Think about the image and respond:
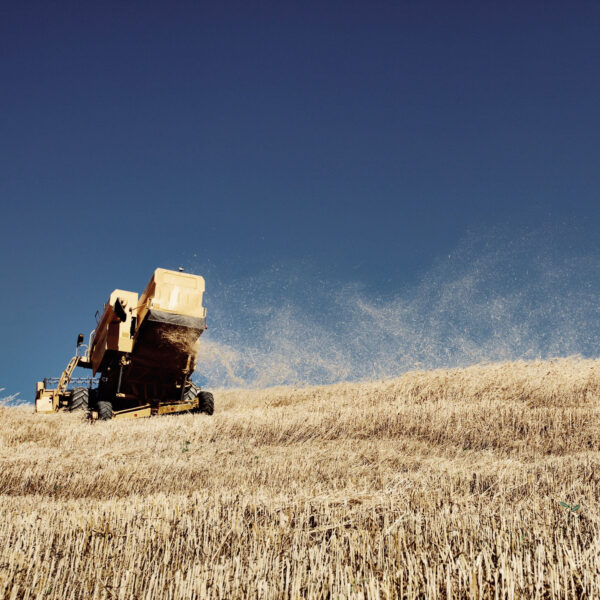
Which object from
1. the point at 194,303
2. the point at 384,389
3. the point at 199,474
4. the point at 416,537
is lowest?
the point at 416,537

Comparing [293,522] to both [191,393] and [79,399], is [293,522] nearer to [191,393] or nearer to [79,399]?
[191,393]

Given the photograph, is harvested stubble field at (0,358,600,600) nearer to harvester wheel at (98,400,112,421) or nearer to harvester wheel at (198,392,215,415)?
harvester wheel at (98,400,112,421)

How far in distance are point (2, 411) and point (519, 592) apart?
1662 cm

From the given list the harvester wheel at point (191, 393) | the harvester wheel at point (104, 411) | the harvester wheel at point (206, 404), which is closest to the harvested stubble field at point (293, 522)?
the harvester wheel at point (104, 411)

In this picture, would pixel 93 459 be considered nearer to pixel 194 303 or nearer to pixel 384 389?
pixel 194 303

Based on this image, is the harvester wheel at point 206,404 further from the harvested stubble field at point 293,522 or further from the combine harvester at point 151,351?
the harvested stubble field at point 293,522

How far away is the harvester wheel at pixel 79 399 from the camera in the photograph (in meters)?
15.9

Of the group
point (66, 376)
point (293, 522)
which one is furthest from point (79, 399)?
point (293, 522)

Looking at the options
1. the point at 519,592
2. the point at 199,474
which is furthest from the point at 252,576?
the point at 199,474

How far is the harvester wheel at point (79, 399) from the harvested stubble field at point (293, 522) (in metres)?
6.31

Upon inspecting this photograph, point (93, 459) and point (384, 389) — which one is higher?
point (384, 389)

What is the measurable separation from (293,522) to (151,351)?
11196 millimetres

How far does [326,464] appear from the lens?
24.6 feet

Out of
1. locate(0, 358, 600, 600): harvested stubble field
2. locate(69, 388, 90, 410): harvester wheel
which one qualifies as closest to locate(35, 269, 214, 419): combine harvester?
locate(69, 388, 90, 410): harvester wheel
